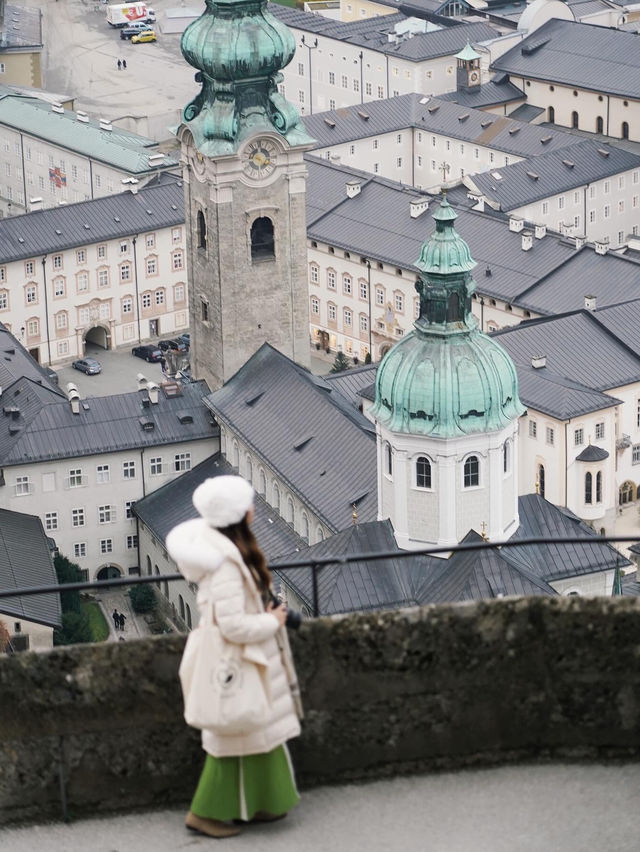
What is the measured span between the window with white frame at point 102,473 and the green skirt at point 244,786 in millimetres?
66948

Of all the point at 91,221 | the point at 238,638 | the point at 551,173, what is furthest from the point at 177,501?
the point at 238,638

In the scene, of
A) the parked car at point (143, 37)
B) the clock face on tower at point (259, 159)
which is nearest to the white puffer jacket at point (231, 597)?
the clock face on tower at point (259, 159)

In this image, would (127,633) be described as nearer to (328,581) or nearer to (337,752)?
(328,581)

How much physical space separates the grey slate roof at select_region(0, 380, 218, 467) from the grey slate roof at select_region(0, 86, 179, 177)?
40.1m

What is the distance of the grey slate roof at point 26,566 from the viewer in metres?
69.4

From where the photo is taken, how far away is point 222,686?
67.5 ft

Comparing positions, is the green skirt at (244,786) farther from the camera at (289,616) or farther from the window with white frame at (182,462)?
the window with white frame at (182,462)

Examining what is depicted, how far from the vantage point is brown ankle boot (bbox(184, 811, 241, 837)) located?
21.2 m

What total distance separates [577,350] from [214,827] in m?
74.0

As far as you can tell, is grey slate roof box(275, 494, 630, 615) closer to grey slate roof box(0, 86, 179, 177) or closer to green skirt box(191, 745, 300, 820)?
green skirt box(191, 745, 300, 820)

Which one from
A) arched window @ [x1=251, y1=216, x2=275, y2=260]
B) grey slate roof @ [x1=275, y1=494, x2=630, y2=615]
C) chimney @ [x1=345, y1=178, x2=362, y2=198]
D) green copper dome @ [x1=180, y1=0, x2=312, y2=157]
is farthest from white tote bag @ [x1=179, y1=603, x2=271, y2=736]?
chimney @ [x1=345, y1=178, x2=362, y2=198]

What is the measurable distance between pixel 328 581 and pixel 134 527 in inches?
1157

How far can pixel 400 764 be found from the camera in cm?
2267

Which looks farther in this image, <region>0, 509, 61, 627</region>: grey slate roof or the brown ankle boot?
<region>0, 509, 61, 627</region>: grey slate roof
